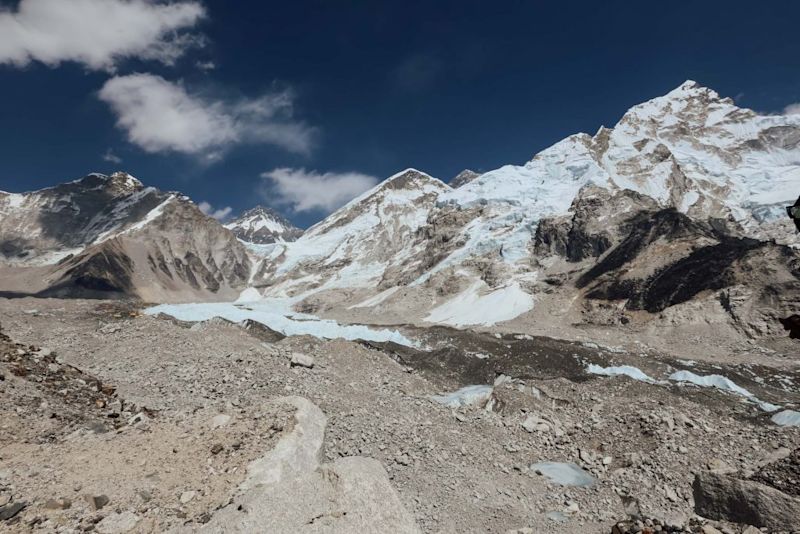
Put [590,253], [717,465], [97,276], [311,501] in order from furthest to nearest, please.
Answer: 1. [97,276]
2. [590,253]
3. [717,465]
4. [311,501]

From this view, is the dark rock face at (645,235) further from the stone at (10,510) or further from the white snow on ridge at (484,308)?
the stone at (10,510)

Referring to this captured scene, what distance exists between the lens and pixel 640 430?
1673 centimetres

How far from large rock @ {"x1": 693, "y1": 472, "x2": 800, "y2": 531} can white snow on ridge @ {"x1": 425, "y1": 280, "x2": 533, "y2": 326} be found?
67.3 metres

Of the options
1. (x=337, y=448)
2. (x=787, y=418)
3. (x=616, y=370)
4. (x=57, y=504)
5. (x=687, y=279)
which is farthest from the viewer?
(x=687, y=279)

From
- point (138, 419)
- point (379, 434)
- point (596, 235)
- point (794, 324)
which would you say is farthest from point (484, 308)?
point (794, 324)

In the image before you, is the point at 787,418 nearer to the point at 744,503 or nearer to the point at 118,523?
the point at 744,503

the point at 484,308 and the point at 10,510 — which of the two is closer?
the point at 10,510

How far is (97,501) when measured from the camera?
7.02 metres

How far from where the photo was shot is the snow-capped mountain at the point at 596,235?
234 ft

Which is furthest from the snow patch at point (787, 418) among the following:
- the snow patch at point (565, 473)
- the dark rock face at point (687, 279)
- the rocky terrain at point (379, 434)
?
the dark rock face at point (687, 279)

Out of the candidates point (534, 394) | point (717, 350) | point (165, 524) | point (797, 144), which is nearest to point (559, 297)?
point (717, 350)

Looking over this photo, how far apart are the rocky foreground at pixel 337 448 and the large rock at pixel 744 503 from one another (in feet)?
0.10

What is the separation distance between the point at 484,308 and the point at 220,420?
77.9 meters

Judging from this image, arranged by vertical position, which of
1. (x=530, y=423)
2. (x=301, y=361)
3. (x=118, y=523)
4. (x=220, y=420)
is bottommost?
(x=530, y=423)
